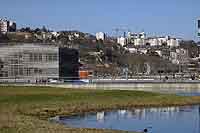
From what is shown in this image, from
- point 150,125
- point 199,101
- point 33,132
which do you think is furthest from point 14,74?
point 33,132

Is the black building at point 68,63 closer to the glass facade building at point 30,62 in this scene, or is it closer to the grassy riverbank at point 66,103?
the glass facade building at point 30,62

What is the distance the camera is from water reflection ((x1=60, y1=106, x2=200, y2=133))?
37.4 metres

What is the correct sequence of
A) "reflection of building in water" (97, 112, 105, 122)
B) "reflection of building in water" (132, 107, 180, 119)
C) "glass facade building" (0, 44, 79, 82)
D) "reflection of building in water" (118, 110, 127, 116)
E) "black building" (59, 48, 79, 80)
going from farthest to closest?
1. "black building" (59, 48, 79, 80)
2. "glass facade building" (0, 44, 79, 82)
3. "reflection of building in water" (118, 110, 127, 116)
4. "reflection of building in water" (132, 107, 180, 119)
5. "reflection of building in water" (97, 112, 105, 122)

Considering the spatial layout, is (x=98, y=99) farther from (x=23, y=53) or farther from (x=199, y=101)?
(x=23, y=53)

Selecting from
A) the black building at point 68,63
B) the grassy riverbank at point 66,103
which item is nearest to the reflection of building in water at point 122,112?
the grassy riverbank at point 66,103

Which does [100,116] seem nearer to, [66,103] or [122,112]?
[122,112]

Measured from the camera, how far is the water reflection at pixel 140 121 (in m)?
37.4

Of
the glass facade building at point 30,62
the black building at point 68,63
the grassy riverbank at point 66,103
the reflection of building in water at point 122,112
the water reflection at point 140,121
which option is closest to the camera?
the water reflection at point 140,121

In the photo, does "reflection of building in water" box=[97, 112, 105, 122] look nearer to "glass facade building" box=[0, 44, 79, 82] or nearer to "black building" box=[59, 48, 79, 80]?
"glass facade building" box=[0, 44, 79, 82]

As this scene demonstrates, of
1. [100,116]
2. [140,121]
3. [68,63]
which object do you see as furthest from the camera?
[68,63]

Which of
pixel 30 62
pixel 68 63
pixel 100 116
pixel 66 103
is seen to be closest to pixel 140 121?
pixel 100 116

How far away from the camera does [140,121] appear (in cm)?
4325

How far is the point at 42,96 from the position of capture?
201ft

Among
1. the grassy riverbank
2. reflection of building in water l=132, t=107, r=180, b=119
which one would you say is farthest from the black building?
reflection of building in water l=132, t=107, r=180, b=119
